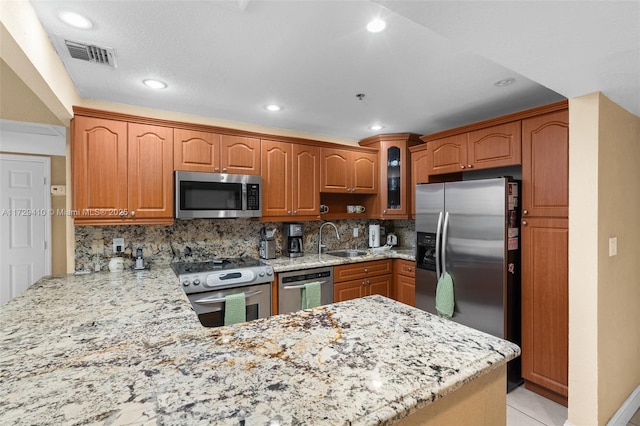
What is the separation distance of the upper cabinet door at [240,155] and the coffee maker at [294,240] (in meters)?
0.75

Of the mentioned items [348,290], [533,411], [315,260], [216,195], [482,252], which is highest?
[216,195]

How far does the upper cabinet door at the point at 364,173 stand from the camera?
3689mm

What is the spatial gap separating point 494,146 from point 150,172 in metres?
2.95

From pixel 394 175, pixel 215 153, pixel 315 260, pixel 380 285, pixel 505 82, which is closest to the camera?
pixel 505 82

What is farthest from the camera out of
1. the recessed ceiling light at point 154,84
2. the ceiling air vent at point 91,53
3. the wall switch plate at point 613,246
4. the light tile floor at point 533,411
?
the recessed ceiling light at point 154,84

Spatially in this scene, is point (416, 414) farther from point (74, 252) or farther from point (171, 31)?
point (74, 252)

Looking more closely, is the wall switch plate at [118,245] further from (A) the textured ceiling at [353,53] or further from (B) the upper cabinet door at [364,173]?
(B) the upper cabinet door at [364,173]

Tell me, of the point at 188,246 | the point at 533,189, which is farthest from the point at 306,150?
the point at 533,189

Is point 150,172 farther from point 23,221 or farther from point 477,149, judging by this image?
point 477,149

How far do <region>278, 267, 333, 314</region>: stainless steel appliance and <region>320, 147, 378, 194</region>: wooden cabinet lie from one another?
3.24 feet

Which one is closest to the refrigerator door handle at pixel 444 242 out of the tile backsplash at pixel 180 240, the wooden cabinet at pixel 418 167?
the wooden cabinet at pixel 418 167

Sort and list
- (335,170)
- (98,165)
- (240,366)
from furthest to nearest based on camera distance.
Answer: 1. (335,170)
2. (98,165)
3. (240,366)

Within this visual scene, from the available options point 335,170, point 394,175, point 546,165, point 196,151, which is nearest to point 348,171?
point 335,170

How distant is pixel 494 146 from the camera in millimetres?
2600
